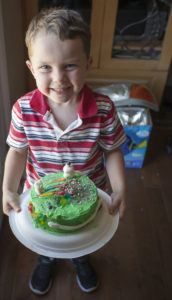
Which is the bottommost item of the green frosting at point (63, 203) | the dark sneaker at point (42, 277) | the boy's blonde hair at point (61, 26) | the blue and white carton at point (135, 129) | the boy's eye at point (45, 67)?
the dark sneaker at point (42, 277)

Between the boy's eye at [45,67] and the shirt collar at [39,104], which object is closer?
the boy's eye at [45,67]

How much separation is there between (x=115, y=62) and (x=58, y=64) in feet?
4.54

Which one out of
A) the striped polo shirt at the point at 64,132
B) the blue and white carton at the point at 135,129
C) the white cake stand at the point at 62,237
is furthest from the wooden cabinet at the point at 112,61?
the white cake stand at the point at 62,237

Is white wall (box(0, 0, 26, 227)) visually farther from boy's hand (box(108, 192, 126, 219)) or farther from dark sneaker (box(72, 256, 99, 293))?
boy's hand (box(108, 192, 126, 219))

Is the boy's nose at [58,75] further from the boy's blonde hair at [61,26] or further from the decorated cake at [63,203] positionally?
the decorated cake at [63,203]

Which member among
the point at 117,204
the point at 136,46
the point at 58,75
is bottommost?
the point at 117,204

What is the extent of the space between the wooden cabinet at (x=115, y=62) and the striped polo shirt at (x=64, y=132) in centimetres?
111

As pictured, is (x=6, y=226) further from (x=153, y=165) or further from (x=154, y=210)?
(x=153, y=165)

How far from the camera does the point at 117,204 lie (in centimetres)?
80

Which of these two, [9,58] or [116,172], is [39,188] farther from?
[9,58]

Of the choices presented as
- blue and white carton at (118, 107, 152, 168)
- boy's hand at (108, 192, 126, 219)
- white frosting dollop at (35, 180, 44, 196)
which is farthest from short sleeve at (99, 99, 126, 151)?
blue and white carton at (118, 107, 152, 168)

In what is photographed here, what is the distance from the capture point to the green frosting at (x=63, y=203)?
0.67 m

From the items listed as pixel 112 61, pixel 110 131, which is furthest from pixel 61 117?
pixel 112 61

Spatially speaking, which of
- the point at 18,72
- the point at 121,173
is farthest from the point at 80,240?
the point at 18,72
